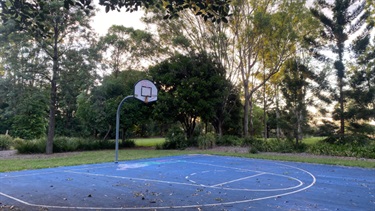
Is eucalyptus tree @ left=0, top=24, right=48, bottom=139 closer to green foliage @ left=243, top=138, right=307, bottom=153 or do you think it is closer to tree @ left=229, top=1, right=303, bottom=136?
tree @ left=229, top=1, right=303, bottom=136

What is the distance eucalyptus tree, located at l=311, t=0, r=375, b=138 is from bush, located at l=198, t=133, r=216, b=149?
22.4 feet

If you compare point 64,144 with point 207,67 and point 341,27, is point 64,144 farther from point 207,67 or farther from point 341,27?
point 341,27

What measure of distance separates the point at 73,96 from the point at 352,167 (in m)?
12.5

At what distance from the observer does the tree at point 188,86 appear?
57.2ft

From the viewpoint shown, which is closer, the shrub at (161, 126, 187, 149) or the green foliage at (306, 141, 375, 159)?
the green foliage at (306, 141, 375, 159)

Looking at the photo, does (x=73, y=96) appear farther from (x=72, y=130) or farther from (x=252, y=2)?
(x=72, y=130)

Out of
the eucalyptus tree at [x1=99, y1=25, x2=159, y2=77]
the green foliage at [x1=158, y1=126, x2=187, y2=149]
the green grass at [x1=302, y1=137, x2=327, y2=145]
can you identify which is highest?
the eucalyptus tree at [x1=99, y1=25, x2=159, y2=77]

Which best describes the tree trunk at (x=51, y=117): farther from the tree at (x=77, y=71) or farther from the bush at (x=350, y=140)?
the bush at (x=350, y=140)

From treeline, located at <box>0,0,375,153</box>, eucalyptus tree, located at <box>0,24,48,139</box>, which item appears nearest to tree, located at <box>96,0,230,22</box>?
treeline, located at <box>0,0,375,153</box>

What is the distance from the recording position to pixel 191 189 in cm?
650

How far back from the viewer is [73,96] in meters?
15.0

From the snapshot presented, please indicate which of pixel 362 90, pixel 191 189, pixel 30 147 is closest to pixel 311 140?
pixel 362 90

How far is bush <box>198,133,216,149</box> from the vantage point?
17859 millimetres

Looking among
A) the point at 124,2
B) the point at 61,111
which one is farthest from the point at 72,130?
the point at 124,2
